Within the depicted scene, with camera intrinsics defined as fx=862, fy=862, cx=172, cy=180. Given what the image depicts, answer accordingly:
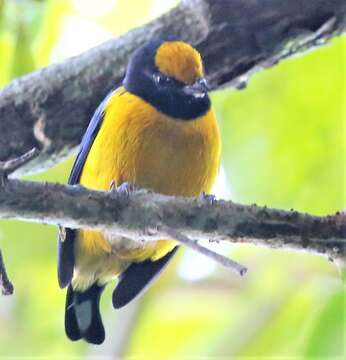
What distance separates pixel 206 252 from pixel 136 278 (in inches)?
44.9

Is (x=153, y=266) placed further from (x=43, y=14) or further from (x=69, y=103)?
(x=43, y=14)

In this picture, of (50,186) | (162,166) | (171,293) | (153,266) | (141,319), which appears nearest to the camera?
(50,186)

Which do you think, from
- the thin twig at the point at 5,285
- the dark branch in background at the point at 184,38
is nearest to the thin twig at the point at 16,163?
the thin twig at the point at 5,285

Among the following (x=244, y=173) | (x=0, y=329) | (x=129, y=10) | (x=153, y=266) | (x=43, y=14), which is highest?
(x=43, y=14)

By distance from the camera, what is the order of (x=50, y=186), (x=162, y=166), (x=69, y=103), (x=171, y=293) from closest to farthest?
(x=50, y=186)
(x=162, y=166)
(x=69, y=103)
(x=171, y=293)

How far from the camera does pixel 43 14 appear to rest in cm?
265

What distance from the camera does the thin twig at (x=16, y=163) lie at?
1.78 metres

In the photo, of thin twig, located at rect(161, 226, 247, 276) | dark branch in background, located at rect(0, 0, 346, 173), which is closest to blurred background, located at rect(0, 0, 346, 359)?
dark branch in background, located at rect(0, 0, 346, 173)

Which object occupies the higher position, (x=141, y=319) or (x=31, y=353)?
(x=141, y=319)

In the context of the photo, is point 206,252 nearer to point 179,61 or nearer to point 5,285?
point 5,285

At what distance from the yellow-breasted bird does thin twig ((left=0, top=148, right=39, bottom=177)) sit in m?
0.72

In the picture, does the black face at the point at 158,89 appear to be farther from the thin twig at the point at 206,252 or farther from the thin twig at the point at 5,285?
the thin twig at the point at 5,285

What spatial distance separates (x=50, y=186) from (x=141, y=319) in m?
1.41

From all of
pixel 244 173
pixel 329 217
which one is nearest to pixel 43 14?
pixel 244 173
